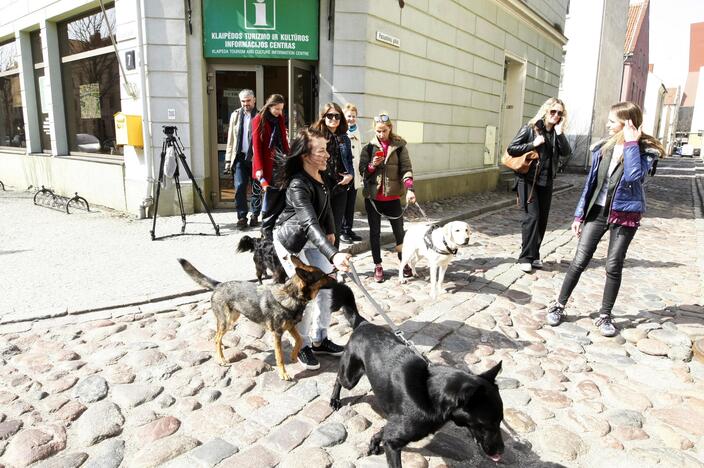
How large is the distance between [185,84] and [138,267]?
4.16 metres

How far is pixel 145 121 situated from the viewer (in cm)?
889

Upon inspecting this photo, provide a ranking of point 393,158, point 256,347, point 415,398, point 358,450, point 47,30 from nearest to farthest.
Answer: point 415,398
point 358,450
point 256,347
point 393,158
point 47,30

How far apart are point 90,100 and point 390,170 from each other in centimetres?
865

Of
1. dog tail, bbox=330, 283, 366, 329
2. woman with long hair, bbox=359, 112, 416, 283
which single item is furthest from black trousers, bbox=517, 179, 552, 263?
dog tail, bbox=330, 283, 366, 329

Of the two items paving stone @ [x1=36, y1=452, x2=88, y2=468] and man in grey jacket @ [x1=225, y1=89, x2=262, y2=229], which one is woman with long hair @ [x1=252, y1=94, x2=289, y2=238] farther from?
paving stone @ [x1=36, y1=452, x2=88, y2=468]

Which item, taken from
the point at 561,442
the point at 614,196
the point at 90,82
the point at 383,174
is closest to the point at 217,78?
the point at 90,82

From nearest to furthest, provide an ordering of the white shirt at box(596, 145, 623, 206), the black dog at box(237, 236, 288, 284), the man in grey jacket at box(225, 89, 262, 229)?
1. the white shirt at box(596, 145, 623, 206)
2. the black dog at box(237, 236, 288, 284)
3. the man in grey jacket at box(225, 89, 262, 229)

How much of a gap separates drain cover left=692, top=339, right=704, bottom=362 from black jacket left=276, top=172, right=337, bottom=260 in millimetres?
3388

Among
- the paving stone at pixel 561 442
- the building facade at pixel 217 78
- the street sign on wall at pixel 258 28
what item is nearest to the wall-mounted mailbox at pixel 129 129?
the building facade at pixel 217 78

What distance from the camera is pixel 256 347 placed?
4176mm

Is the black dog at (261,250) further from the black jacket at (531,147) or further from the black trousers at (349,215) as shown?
the black jacket at (531,147)

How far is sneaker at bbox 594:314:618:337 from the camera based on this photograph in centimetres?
457

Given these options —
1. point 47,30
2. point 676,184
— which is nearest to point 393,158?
point 47,30

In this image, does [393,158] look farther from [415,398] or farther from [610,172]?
[415,398]
